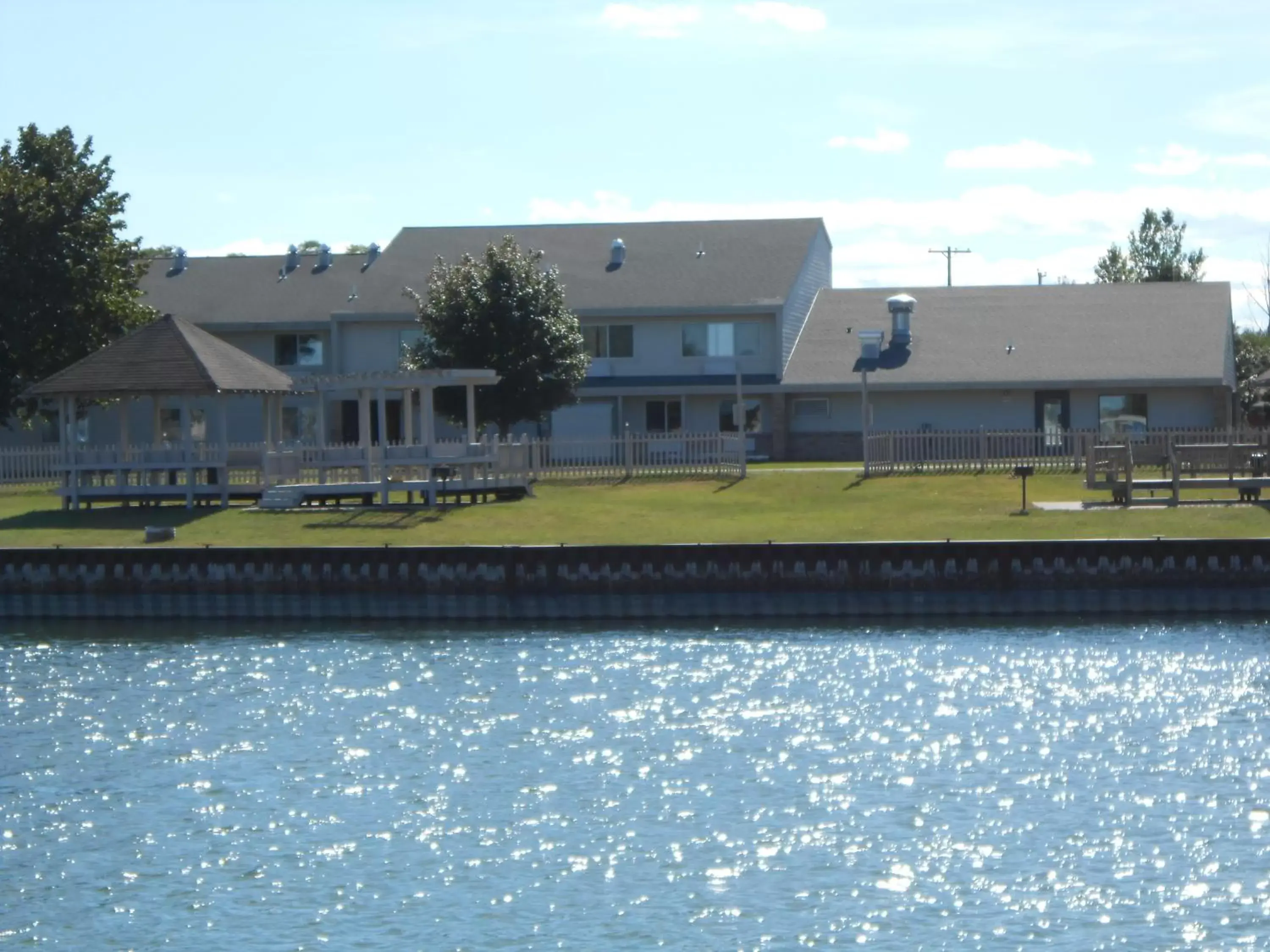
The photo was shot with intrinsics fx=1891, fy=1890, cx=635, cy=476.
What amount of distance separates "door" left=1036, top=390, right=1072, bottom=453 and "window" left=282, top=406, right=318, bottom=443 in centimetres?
2382

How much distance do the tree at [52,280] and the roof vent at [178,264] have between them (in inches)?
556

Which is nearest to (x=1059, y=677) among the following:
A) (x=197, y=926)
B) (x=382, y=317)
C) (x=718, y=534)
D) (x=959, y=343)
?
(x=718, y=534)

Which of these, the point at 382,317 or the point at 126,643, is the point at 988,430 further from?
the point at 126,643

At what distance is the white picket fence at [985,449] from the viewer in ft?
150

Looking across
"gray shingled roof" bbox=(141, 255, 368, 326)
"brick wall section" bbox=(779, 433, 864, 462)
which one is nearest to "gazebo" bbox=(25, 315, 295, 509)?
"gray shingled roof" bbox=(141, 255, 368, 326)

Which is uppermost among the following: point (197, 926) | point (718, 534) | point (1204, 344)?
point (1204, 344)

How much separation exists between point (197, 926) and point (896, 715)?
36.2 ft

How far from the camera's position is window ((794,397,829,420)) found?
196ft

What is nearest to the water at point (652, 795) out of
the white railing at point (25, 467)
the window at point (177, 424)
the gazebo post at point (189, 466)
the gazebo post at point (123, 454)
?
the gazebo post at point (189, 466)

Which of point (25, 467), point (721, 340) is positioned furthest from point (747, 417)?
point (25, 467)

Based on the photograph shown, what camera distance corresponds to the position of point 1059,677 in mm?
26844

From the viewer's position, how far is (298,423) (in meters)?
64.6

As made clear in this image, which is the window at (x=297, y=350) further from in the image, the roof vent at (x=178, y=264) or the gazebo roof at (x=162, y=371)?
the gazebo roof at (x=162, y=371)

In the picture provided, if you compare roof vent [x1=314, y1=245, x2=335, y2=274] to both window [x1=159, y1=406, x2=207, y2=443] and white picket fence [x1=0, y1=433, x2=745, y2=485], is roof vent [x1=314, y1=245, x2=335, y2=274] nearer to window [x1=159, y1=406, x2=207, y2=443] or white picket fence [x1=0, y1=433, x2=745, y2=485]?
window [x1=159, y1=406, x2=207, y2=443]
